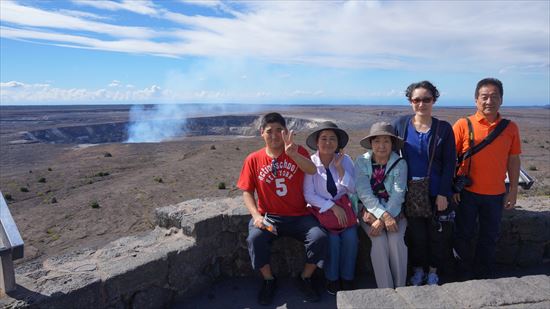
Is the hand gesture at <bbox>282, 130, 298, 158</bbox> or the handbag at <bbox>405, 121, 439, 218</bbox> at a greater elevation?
the hand gesture at <bbox>282, 130, 298, 158</bbox>

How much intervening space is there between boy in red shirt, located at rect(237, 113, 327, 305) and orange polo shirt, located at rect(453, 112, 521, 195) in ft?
5.17

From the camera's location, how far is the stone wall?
2.98m

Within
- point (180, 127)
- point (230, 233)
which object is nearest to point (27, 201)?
point (230, 233)

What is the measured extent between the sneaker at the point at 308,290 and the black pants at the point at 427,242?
1086 millimetres

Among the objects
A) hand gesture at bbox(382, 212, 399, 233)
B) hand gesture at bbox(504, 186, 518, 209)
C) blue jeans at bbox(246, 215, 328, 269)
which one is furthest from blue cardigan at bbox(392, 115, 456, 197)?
blue jeans at bbox(246, 215, 328, 269)

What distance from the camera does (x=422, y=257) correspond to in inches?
147

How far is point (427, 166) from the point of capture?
3537 millimetres

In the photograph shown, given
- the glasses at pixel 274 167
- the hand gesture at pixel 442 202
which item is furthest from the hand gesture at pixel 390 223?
the glasses at pixel 274 167

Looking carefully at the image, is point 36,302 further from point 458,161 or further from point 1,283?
point 458,161

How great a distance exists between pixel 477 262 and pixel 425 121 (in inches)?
65.5

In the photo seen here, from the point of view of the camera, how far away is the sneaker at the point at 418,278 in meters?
3.69

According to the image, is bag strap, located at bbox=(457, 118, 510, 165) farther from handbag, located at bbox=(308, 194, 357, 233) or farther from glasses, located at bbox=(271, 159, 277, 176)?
glasses, located at bbox=(271, 159, 277, 176)

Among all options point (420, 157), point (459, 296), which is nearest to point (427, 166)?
point (420, 157)

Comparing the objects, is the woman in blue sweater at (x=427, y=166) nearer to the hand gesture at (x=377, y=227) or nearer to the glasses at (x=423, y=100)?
the glasses at (x=423, y=100)
